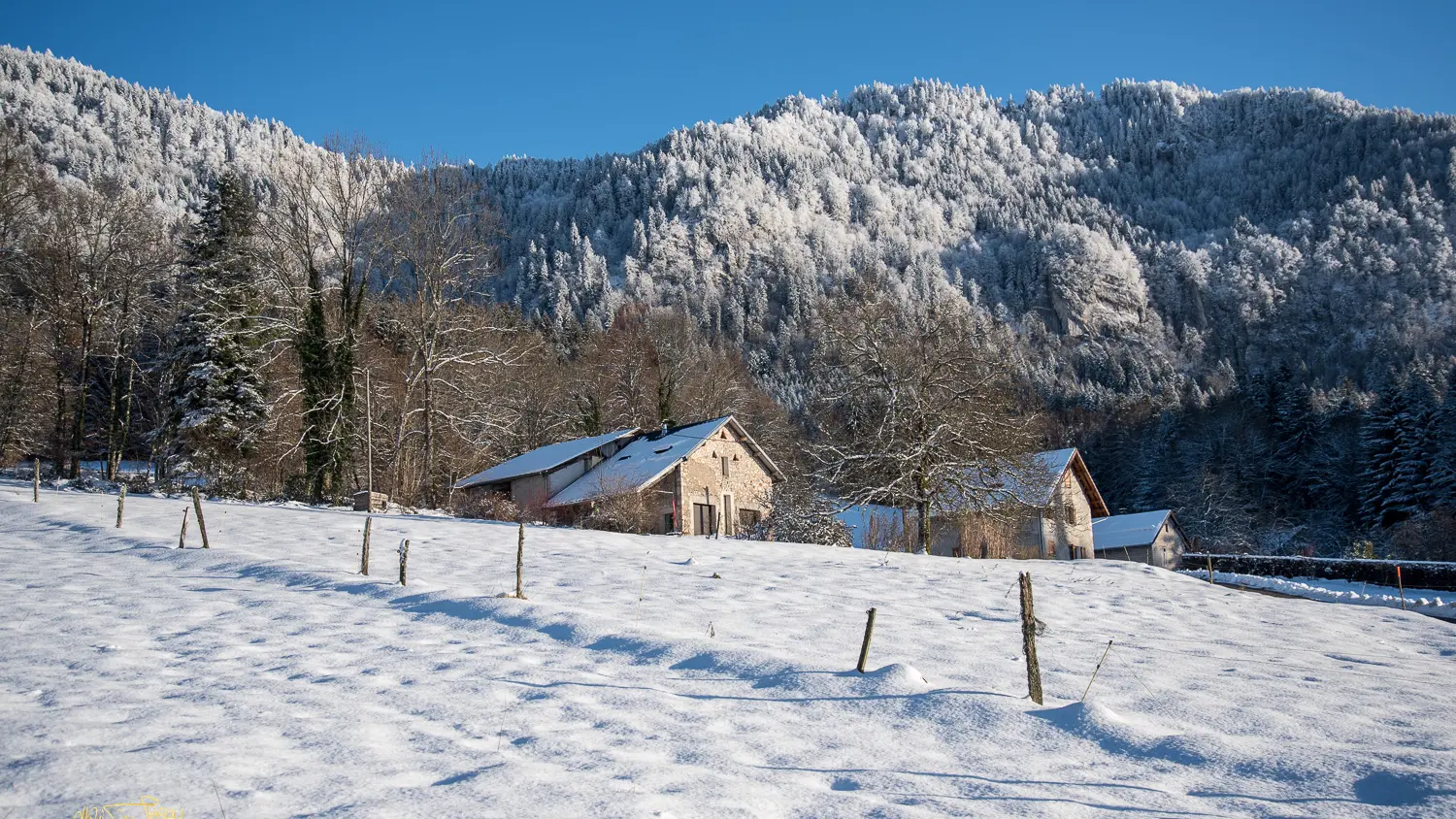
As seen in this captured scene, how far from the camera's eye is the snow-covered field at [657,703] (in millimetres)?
5598

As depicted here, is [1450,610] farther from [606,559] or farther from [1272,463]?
[1272,463]

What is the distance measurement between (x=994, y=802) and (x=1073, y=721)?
1935 mm

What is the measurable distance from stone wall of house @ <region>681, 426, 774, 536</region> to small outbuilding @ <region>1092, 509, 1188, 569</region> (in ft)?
84.8

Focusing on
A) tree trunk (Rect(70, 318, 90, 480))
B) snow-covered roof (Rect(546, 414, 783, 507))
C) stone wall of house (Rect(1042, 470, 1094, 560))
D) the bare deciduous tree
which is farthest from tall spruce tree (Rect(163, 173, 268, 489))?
stone wall of house (Rect(1042, 470, 1094, 560))

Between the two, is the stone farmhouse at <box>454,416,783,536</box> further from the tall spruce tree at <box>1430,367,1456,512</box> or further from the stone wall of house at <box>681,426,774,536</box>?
the tall spruce tree at <box>1430,367,1456,512</box>

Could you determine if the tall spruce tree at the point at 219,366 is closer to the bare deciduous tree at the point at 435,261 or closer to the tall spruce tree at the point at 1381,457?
the bare deciduous tree at the point at 435,261


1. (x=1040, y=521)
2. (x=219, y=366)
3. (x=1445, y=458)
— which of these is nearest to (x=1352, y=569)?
(x=1040, y=521)

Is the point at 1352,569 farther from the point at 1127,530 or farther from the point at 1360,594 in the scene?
the point at 1127,530

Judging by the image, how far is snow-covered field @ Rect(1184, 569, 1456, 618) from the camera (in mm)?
22005

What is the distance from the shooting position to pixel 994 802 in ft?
18.4

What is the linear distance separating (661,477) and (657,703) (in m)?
27.4

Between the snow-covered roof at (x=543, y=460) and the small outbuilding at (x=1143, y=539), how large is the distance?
32306 mm

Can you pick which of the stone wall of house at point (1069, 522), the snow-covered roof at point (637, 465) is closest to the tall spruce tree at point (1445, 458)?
the stone wall of house at point (1069, 522)

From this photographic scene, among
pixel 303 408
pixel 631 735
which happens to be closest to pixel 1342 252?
pixel 303 408
